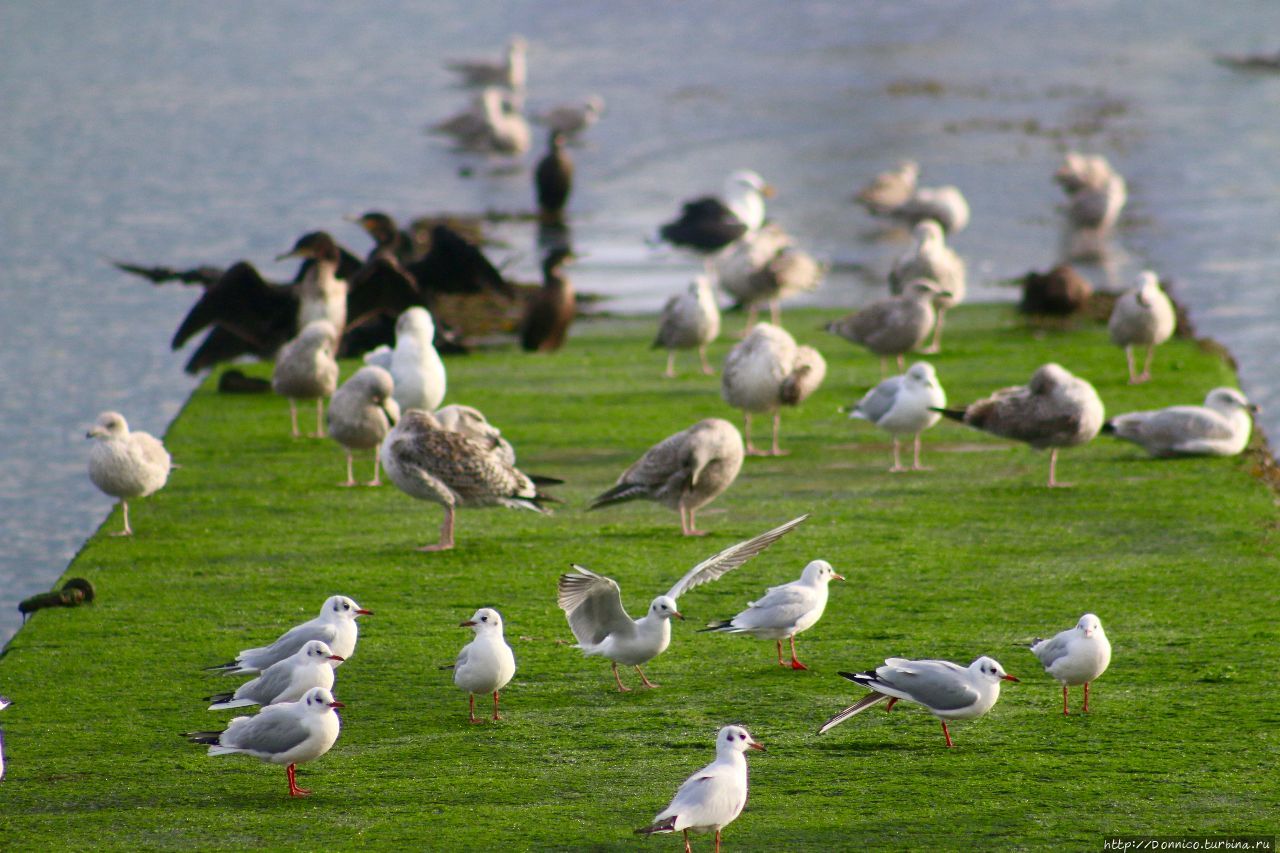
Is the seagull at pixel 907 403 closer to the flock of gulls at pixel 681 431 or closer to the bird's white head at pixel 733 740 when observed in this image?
the flock of gulls at pixel 681 431

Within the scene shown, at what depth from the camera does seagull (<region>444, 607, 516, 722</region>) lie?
24.7 ft

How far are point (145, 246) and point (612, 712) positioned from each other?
16.1 metres

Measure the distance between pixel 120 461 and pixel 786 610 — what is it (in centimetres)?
441

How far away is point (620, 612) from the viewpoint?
25.5ft

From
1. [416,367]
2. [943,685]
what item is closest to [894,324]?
[416,367]

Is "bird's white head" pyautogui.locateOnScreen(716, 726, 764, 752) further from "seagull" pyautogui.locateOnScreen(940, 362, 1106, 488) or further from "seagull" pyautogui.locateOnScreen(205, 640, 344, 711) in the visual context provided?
"seagull" pyautogui.locateOnScreen(940, 362, 1106, 488)

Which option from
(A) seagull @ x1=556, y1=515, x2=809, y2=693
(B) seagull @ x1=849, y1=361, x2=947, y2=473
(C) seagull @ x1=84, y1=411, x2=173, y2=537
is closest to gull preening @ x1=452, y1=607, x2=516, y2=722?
(A) seagull @ x1=556, y1=515, x2=809, y2=693

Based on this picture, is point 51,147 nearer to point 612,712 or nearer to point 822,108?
point 822,108

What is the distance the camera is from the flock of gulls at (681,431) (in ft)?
23.7

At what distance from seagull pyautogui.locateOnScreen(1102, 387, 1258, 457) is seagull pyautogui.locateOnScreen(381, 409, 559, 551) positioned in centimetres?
409

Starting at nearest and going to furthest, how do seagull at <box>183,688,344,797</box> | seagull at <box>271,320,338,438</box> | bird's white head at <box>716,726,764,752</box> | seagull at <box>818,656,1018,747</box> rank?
bird's white head at <box>716,726,764,752</box>, seagull at <box>183,688,344,797</box>, seagull at <box>818,656,1018,747</box>, seagull at <box>271,320,338,438</box>

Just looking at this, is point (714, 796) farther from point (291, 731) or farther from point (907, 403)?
point (907, 403)

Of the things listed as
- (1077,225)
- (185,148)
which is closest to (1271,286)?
(1077,225)

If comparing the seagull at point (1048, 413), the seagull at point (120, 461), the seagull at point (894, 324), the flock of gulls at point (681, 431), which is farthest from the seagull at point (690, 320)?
the seagull at point (120, 461)
